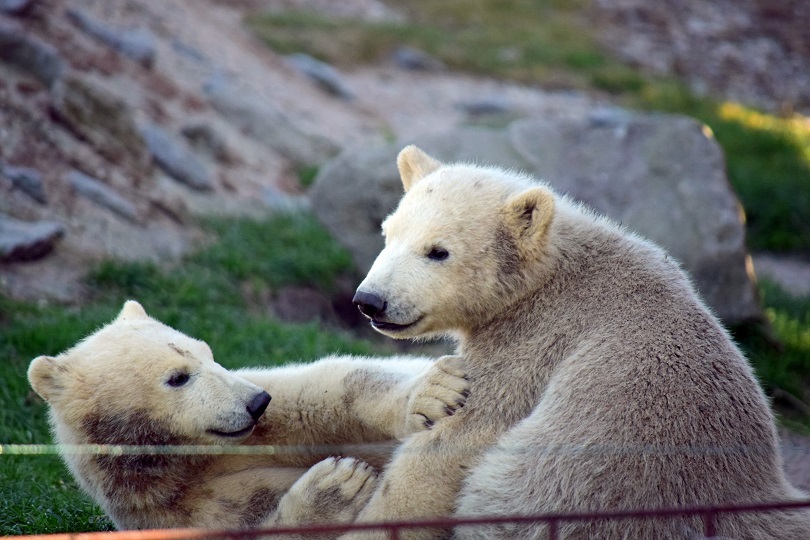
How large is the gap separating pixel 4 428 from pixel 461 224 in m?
3.40

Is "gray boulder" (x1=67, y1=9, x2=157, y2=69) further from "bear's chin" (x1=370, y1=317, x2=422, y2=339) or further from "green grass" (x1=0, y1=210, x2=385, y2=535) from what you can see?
"bear's chin" (x1=370, y1=317, x2=422, y2=339)

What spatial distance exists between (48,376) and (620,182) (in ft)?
20.8

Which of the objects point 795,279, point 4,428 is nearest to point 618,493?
point 4,428

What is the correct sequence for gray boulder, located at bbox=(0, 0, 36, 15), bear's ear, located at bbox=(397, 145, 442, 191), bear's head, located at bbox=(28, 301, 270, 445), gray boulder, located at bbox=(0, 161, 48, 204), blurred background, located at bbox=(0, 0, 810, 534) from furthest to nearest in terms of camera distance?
gray boulder, located at bbox=(0, 0, 36, 15)
gray boulder, located at bbox=(0, 161, 48, 204)
blurred background, located at bbox=(0, 0, 810, 534)
bear's ear, located at bbox=(397, 145, 442, 191)
bear's head, located at bbox=(28, 301, 270, 445)

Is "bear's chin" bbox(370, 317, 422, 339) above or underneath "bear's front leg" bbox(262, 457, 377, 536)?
above

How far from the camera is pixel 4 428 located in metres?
5.75

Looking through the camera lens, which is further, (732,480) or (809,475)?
(809,475)

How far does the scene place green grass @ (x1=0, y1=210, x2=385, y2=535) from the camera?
16.5 ft

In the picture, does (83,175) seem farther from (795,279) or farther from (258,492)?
(795,279)

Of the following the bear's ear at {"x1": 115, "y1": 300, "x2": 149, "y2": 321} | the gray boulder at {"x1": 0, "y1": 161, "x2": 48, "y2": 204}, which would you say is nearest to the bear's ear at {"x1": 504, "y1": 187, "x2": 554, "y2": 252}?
the bear's ear at {"x1": 115, "y1": 300, "x2": 149, "y2": 321}

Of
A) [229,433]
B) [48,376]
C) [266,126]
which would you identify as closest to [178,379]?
[229,433]

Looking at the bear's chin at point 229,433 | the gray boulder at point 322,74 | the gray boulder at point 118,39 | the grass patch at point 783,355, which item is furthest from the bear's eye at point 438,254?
the gray boulder at point 322,74

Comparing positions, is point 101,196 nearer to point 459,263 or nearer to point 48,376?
point 48,376

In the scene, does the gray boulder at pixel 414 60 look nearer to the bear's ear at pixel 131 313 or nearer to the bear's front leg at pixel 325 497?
the bear's ear at pixel 131 313
